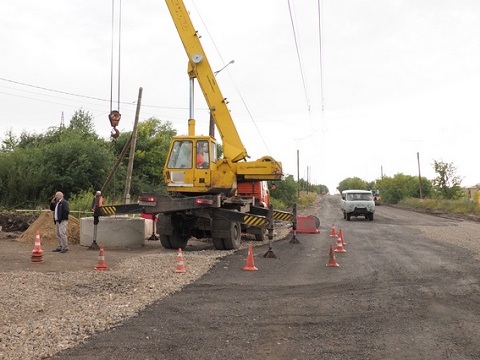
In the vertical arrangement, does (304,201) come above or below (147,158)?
below

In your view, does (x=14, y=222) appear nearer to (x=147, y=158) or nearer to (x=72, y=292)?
(x=72, y=292)

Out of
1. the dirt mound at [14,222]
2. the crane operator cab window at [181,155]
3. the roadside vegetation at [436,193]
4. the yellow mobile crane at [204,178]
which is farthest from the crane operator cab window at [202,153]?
the roadside vegetation at [436,193]

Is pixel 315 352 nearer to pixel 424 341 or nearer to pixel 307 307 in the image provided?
pixel 424 341

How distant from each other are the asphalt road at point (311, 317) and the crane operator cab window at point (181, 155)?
4.11m

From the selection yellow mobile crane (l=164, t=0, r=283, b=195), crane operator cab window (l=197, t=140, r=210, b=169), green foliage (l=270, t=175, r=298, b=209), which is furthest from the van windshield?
crane operator cab window (l=197, t=140, r=210, b=169)

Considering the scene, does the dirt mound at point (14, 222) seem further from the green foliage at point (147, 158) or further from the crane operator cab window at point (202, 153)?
the green foliage at point (147, 158)

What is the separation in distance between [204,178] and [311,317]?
27.4 ft

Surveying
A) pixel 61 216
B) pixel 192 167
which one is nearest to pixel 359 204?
pixel 192 167

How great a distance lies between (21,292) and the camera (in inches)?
312

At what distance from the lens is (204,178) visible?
14.7 metres

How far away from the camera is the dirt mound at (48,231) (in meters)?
16.6

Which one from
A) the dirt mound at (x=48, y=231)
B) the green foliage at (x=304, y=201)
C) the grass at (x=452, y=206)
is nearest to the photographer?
the dirt mound at (x=48, y=231)

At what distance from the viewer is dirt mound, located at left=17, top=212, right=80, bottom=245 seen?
54.4 ft

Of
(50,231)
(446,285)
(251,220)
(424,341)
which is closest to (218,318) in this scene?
(424,341)
